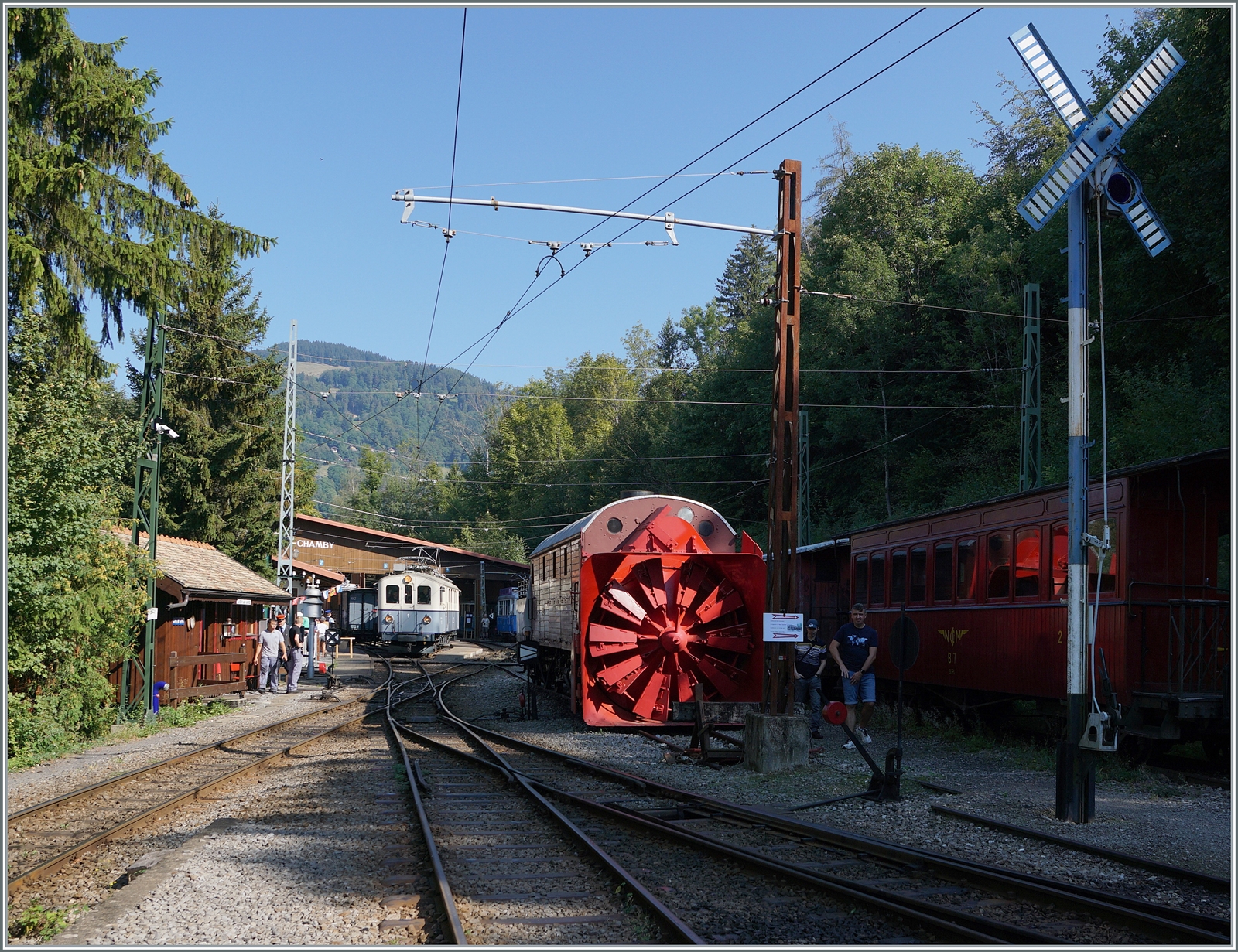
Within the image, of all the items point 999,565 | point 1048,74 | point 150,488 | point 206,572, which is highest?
point 1048,74

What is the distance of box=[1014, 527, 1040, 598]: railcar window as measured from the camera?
1394cm

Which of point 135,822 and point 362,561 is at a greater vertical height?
point 362,561

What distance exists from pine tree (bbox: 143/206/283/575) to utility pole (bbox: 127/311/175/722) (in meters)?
22.6

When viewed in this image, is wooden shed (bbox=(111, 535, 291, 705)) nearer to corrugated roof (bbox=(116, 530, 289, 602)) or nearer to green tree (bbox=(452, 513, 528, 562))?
corrugated roof (bbox=(116, 530, 289, 602))

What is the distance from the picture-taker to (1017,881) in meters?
7.04

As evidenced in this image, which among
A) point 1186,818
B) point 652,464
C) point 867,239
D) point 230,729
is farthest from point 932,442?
point 1186,818

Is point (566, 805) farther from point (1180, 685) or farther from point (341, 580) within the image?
point (341, 580)

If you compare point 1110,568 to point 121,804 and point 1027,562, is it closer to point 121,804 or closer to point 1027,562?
point 1027,562

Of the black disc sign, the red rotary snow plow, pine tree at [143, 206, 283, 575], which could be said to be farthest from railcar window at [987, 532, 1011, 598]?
pine tree at [143, 206, 283, 575]

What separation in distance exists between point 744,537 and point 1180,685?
669 cm

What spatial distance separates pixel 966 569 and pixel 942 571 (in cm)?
84

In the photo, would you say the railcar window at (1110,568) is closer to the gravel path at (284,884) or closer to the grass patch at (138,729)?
the gravel path at (284,884)

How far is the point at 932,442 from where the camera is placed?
41.8 m

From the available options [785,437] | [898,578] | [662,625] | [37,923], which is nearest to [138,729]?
[662,625]
